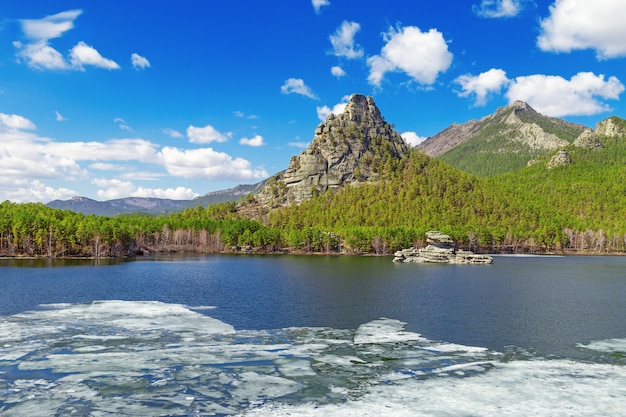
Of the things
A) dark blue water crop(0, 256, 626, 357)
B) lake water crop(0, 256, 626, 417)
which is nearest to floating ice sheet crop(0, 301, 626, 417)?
lake water crop(0, 256, 626, 417)

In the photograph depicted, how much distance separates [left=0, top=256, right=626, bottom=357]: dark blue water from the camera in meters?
56.0

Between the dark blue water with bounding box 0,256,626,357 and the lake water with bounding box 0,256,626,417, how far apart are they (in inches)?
19.0

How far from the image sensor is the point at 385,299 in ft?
Answer: 265

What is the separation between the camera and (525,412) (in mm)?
28422

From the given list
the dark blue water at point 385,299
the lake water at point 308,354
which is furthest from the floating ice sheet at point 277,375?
the dark blue water at point 385,299

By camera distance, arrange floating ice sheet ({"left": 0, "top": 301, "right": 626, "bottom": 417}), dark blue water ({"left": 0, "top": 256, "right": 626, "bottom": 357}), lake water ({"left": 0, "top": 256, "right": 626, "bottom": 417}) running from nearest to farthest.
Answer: floating ice sheet ({"left": 0, "top": 301, "right": 626, "bottom": 417}) → lake water ({"left": 0, "top": 256, "right": 626, "bottom": 417}) → dark blue water ({"left": 0, "top": 256, "right": 626, "bottom": 357})

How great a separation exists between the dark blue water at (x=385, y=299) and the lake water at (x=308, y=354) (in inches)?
19.0

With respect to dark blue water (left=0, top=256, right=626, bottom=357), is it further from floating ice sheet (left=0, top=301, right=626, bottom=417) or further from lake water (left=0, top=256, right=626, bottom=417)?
floating ice sheet (left=0, top=301, right=626, bottom=417)

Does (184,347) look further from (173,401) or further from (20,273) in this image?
(20,273)

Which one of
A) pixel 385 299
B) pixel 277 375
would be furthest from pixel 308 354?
pixel 385 299

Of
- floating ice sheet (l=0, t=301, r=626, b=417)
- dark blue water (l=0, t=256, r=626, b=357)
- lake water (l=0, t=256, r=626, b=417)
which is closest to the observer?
floating ice sheet (l=0, t=301, r=626, b=417)

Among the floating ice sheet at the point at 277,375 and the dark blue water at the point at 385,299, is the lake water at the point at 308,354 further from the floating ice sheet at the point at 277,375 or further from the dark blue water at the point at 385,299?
the dark blue water at the point at 385,299

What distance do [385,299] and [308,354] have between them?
40.4 meters

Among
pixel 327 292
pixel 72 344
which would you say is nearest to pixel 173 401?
pixel 72 344
